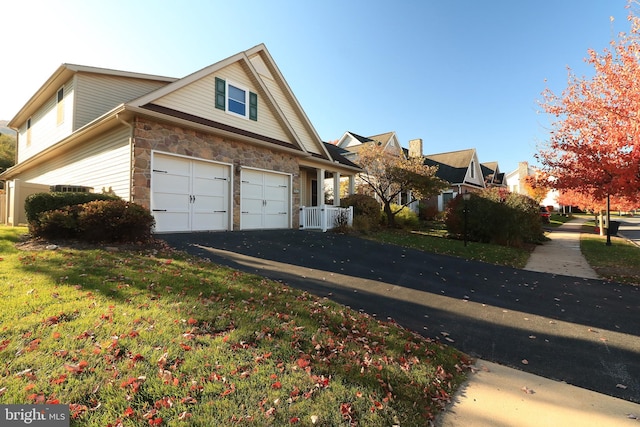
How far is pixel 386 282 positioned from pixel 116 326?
15.7ft

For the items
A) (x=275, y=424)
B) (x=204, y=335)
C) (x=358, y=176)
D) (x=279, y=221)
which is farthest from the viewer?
(x=358, y=176)

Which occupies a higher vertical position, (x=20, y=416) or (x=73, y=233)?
(x=73, y=233)

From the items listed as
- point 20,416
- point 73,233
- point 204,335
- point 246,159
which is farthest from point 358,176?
point 20,416

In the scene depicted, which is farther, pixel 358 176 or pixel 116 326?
pixel 358 176

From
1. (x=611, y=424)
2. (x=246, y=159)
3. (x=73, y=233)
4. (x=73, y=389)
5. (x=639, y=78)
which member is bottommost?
(x=611, y=424)

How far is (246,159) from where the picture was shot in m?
11.5

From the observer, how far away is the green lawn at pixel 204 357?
7.50 ft

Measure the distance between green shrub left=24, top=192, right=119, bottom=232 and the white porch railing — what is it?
316 inches

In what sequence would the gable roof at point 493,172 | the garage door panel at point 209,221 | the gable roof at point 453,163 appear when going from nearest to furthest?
the garage door panel at point 209,221 < the gable roof at point 453,163 < the gable roof at point 493,172

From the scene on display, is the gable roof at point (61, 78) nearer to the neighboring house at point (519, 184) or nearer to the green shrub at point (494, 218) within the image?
the green shrub at point (494, 218)

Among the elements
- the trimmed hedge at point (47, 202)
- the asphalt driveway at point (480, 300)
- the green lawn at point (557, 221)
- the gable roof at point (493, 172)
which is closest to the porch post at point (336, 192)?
the asphalt driveway at point (480, 300)

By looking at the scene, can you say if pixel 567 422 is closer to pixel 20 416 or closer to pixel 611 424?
pixel 611 424

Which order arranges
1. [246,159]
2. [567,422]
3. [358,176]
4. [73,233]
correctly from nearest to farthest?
[567,422], [73,233], [246,159], [358,176]

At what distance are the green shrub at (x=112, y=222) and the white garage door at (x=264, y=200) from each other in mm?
4240
